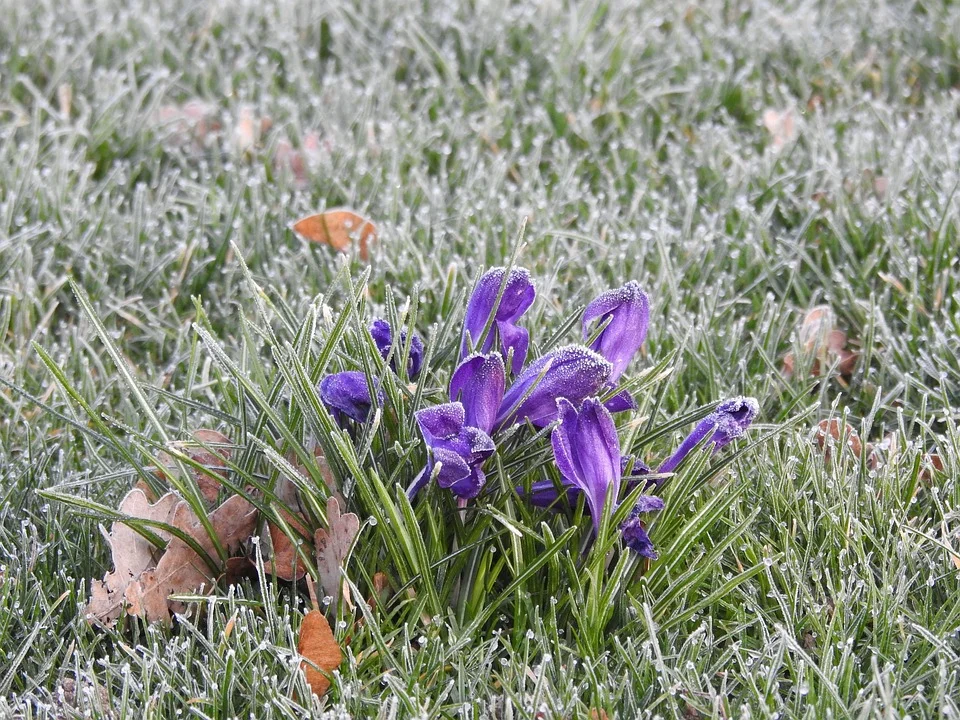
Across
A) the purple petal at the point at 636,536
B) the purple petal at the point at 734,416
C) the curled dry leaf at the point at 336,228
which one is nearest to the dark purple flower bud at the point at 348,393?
the purple petal at the point at 636,536

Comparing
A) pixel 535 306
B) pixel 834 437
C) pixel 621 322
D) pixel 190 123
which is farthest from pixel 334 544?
pixel 190 123

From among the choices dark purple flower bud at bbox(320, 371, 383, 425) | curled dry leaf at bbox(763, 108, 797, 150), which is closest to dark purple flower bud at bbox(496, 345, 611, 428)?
dark purple flower bud at bbox(320, 371, 383, 425)

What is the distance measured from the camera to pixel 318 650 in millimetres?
1638

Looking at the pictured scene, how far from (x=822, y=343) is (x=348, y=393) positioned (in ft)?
3.99

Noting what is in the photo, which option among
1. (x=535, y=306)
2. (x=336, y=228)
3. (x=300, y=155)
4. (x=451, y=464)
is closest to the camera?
(x=451, y=464)

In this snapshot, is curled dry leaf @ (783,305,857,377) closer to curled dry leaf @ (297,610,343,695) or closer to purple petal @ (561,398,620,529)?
purple petal @ (561,398,620,529)

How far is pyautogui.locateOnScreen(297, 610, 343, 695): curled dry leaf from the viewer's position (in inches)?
63.9

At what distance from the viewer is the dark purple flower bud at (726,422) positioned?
1.66 meters

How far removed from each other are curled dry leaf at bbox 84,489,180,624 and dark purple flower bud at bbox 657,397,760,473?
0.87 meters

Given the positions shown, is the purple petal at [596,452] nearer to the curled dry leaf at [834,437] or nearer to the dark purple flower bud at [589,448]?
→ the dark purple flower bud at [589,448]

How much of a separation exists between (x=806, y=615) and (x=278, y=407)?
38.4 inches

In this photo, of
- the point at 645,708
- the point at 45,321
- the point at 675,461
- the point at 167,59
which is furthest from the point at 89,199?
the point at 645,708

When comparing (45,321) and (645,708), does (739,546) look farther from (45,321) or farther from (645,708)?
(45,321)

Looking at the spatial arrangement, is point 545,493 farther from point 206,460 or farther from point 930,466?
point 930,466
